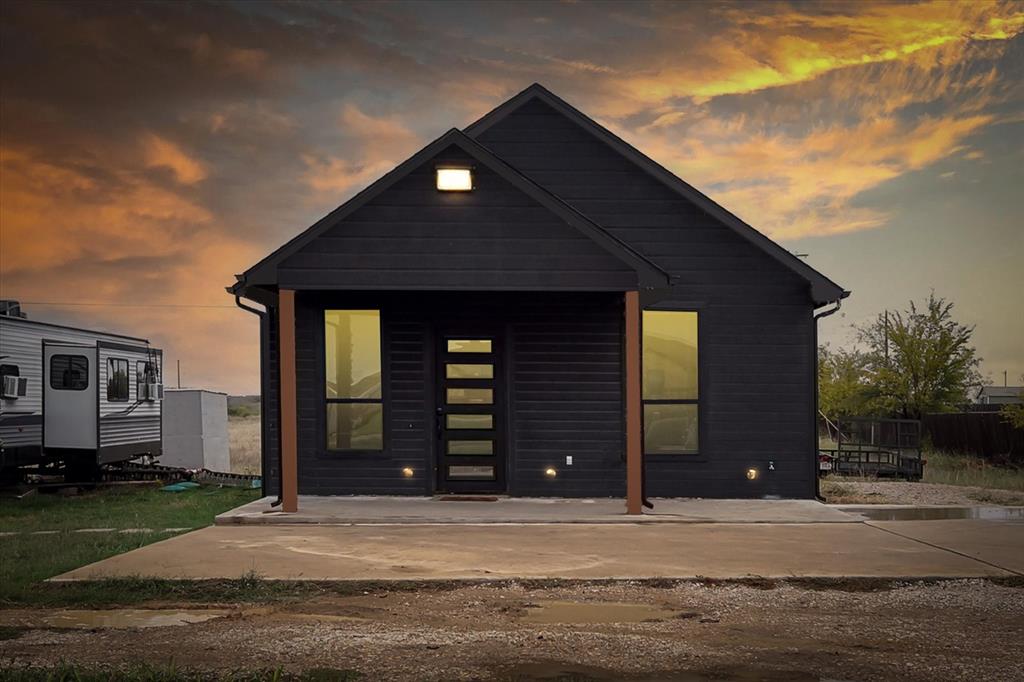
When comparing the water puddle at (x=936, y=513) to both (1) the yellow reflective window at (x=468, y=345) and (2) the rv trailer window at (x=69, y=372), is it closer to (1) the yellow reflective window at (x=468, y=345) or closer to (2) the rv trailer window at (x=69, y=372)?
(1) the yellow reflective window at (x=468, y=345)

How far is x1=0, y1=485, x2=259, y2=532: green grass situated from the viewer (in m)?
12.6

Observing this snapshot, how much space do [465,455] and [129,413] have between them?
8759 millimetres

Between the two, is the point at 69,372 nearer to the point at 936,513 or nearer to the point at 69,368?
the point at 69,368

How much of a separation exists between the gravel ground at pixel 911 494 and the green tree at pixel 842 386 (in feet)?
35.2

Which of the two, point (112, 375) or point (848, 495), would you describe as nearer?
point (848, 495)

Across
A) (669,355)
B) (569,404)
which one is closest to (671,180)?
(669,355)

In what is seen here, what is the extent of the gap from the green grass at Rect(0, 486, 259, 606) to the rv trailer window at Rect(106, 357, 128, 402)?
5.87ft

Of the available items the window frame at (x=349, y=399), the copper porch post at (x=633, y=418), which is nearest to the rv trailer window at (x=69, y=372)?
the window frame at (x=349, y=399)

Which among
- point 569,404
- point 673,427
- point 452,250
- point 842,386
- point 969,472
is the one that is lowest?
point 969,472

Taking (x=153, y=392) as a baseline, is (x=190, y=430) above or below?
below

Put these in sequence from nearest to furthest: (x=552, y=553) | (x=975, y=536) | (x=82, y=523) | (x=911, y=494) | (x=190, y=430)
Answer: (x=552, y=553) → (x=975, y=536) → (x=82, y=523) → (x=911, y=494) → (x=190, y=430)

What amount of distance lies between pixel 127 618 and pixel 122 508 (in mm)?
8431

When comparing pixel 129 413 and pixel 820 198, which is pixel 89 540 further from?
pixel 820 198

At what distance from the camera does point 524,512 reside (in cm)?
1200
